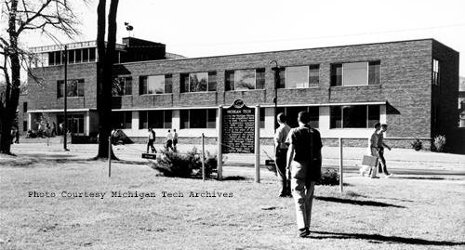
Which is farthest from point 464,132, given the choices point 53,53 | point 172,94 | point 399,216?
point 53,53

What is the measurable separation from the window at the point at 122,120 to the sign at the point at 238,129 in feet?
121

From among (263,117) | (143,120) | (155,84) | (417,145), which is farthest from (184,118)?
(417,145)

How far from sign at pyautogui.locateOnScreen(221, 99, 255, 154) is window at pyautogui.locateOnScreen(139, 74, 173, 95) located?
109 ft

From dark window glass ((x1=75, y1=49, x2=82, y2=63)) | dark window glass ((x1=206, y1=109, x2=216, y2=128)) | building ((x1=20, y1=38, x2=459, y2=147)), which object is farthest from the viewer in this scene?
dark window glass ((x1=75, y1=49, x2=82, y2=63))

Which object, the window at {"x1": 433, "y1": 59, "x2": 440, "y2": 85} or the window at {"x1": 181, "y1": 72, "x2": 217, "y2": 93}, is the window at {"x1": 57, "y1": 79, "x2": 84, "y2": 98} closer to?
the window at {"x1": 181, "y1": 72, "x2": 217, "y2": 93}

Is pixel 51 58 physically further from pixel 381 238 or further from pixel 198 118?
pixel 381 238

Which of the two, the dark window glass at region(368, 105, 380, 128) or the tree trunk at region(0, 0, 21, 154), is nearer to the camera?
the tree trunk at region(0, 0, 21, 154)

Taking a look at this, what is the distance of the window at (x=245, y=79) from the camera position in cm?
4162

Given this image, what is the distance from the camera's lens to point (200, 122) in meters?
44.9

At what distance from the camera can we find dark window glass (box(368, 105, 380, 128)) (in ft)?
118

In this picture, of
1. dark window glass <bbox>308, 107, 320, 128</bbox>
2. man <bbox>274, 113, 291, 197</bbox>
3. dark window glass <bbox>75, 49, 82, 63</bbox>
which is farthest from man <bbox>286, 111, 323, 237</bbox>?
dark window glass <bbox>75, 49, 82, 63</bbox>

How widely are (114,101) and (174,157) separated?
1479 inches

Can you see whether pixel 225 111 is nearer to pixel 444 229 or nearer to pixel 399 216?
pixel 399 216

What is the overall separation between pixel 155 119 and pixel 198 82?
19.6ft
